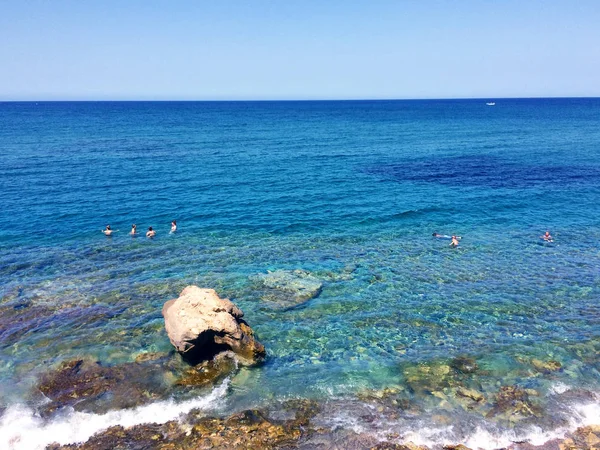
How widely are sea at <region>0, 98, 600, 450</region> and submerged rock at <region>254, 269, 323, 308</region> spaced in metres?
0.57

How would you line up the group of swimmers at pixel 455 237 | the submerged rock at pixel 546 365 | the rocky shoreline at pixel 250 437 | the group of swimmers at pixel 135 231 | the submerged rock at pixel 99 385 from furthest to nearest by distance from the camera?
the group of swimmers at pixel 135 231 → the group of swimmers at pixel 455 237 → the submerged rock at pixel 546 365 → the submerged rock at pixel 99 385 → the rocky shoreline at pixel 250 437

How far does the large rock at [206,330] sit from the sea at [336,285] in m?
1.40

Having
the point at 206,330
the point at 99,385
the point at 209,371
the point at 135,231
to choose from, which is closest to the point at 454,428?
the point at 209,371

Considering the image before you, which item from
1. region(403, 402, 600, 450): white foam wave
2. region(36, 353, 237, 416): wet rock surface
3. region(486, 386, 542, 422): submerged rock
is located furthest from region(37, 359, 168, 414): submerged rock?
region(486, 386, 542, 422): submerged rock

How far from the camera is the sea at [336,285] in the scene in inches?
710

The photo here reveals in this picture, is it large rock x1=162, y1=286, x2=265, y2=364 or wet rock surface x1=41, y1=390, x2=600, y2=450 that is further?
large rock x1=162, y1=286, x2=265, y2=364

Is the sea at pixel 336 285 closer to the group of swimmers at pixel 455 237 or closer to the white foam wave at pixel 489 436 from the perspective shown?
the white foam wave at pixel 489 436

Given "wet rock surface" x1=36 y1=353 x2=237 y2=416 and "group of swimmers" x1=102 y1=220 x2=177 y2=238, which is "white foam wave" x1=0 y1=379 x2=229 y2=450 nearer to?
"wet rock surface" x1=36 y1=353 x2=237 y2=416

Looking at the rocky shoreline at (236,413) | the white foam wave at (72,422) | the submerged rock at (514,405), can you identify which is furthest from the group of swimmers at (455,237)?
the white foam wave at (72,422)

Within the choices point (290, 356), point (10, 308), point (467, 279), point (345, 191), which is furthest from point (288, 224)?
point (10, 308)

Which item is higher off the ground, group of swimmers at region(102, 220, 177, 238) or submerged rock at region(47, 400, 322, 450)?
group of swimmers at region(102, 220, 177, 238)

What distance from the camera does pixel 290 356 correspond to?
21609 mm

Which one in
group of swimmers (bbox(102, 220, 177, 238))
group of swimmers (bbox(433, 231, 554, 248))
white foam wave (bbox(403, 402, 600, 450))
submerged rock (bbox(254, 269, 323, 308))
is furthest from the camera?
group of swimmers (bbox(102, 220, 177, 238))

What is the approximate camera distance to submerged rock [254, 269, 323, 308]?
88.8 feet
